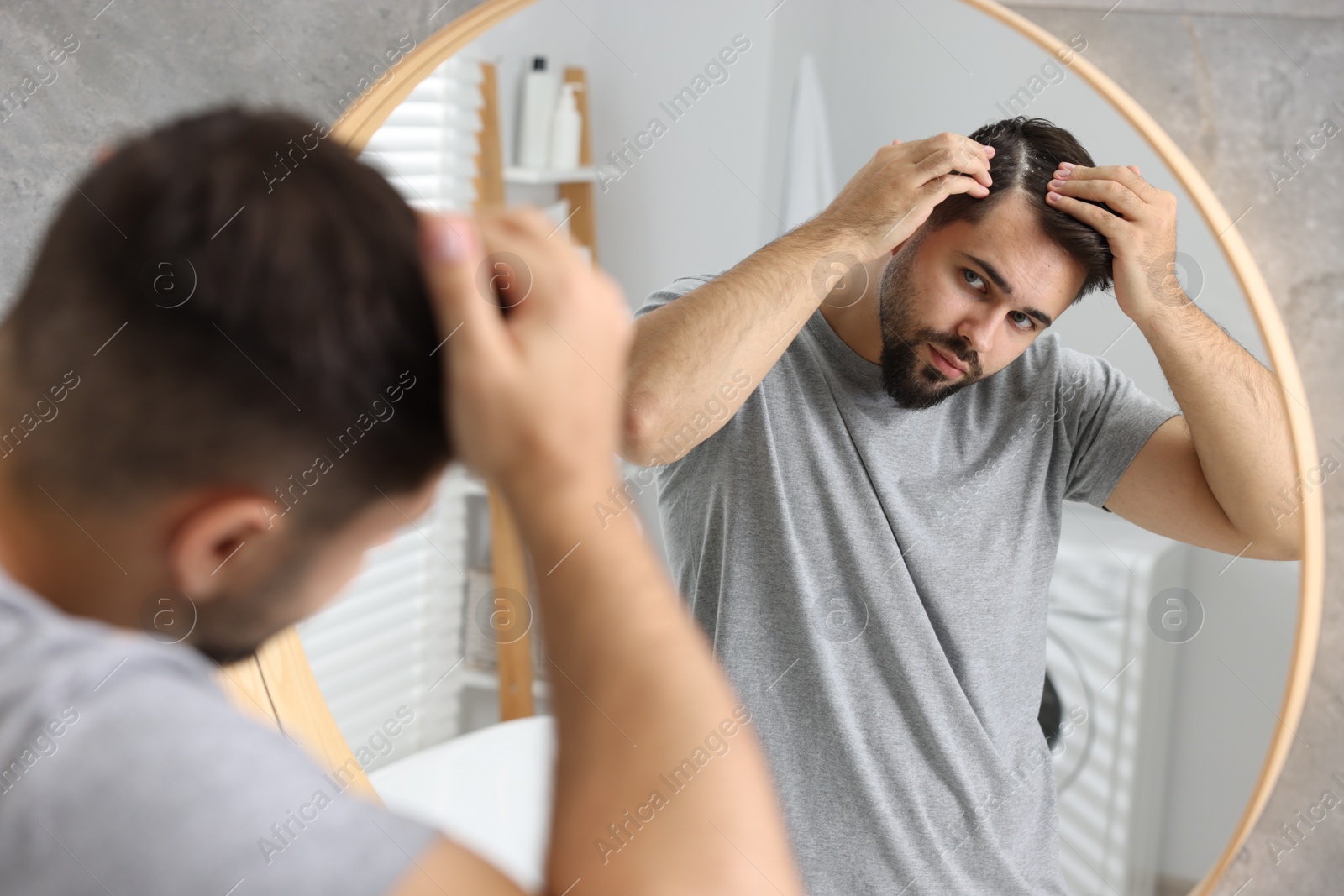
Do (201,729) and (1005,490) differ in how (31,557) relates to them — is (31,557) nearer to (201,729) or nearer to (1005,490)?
(201,729)

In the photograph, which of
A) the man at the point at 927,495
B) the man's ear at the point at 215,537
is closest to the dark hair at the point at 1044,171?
the man at the point at 927,495

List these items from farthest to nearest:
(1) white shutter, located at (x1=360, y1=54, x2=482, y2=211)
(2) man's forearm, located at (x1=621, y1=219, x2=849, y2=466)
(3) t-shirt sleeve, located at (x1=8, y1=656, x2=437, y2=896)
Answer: (1) white shutter, located at (x1=360, y1=54, x2=482, y2=211) < (2) man's forearm, located at (x1=621, y1=219, x2=849, y2=466) < (3) t-shirt sleeve, located at (x1=8, y1=656, x2=437, y2=896)

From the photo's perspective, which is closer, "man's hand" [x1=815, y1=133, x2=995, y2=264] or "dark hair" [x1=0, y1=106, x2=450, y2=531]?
"dark hair" [x1=0, y1=106, x2=450, y2=531]

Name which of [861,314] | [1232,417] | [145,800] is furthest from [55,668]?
[1232,417]

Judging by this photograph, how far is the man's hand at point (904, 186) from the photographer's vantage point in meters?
0.62

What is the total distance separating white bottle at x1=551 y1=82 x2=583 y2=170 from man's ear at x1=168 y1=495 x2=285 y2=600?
0.45 m

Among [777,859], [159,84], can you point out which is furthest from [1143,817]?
[159,84]

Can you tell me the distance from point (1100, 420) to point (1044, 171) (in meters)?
0.16

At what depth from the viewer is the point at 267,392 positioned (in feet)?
0.94

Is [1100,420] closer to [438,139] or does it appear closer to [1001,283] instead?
[1001,283]

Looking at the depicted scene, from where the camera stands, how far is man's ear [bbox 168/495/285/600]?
0.96 ft

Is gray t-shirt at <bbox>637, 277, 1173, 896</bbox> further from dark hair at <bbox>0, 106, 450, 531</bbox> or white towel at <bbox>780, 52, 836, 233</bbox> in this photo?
dark hair at <bbox>0, 106, 450, 531</bbox>

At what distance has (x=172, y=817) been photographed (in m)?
0.26

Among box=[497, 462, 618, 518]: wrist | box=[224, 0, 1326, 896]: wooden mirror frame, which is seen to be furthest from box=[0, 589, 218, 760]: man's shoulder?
box=[224, 0, 1326, 896]: wooden mirror frame
